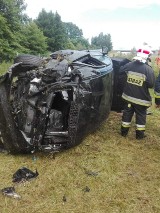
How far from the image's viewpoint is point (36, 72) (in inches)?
173

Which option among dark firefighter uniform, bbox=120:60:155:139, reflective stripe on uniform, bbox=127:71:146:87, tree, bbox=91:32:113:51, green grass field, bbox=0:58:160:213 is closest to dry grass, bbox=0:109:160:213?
green grass field, bbox=0:58:160:213

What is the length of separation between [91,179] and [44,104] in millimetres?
1202

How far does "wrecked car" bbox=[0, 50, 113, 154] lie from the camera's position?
4215mm

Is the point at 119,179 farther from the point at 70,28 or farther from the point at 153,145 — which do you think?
the point at 70,28

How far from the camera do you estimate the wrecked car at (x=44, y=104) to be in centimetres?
421

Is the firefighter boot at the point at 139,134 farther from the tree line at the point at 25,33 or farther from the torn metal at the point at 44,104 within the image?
the tree line at the point at 25,33

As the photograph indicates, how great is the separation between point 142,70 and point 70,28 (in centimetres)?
8793

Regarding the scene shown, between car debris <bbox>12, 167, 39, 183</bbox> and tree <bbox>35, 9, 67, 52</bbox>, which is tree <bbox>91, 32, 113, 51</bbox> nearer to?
tree <bbox>35, 9, 67, 52</bbox>

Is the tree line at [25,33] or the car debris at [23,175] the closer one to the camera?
the car debris at [23,175]

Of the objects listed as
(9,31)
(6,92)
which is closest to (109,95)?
(6,92)

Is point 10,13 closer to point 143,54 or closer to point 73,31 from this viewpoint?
point 143,54

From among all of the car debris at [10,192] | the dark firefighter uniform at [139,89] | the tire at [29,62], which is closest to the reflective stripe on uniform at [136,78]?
the dark firefighter uniform at [139,89]

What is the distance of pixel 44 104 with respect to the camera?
4.24 m

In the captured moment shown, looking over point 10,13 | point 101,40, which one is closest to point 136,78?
point 10,13
